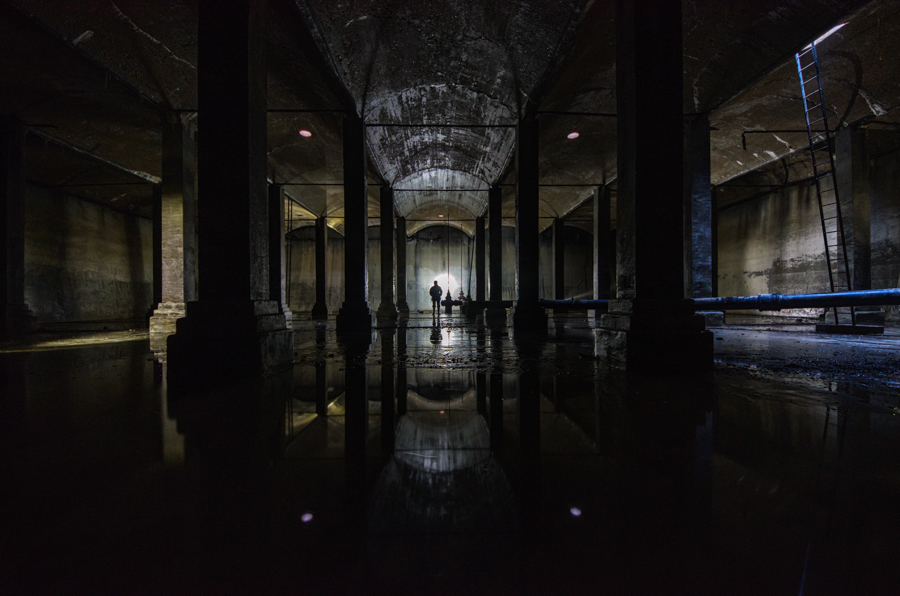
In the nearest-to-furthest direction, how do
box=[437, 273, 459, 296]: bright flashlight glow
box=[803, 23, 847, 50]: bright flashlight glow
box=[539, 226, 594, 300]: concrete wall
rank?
box=[803, 23, 847, 50]: bright flashlight glow
box=[437, 273, 459, 296]: bright flashlight glow
box=[539, 226, 594, 300]: concrete wall

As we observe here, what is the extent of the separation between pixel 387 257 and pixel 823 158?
45.5 feet

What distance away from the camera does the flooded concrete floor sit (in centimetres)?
81

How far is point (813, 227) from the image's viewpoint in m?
13.0

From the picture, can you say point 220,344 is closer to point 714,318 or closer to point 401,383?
point 401,383

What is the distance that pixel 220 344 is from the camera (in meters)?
3.05

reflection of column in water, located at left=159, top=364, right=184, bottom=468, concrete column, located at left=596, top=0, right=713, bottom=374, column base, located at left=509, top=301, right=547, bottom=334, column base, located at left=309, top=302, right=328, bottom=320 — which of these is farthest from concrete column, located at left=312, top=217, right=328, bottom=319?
concrete column, located at left=596, top=0, right=713, bottom=374

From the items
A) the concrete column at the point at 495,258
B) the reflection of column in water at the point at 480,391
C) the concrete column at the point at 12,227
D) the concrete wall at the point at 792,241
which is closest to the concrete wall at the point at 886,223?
the concrete wall at the point at 792,241

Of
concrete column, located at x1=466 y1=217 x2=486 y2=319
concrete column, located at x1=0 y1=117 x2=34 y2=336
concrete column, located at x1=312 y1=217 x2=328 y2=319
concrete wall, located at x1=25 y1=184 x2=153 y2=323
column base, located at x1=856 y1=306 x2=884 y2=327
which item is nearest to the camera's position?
column base, located at x1=856 y1=306 x2=884 y2=327

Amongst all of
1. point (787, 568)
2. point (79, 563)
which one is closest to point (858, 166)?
point (787, 568)

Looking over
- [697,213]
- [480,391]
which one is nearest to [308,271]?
[697,213]

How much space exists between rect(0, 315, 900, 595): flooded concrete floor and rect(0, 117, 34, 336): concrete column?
9030 millimetres

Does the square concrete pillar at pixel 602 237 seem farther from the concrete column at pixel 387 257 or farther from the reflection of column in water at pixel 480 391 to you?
the reflection of column in water at pixel 480 391

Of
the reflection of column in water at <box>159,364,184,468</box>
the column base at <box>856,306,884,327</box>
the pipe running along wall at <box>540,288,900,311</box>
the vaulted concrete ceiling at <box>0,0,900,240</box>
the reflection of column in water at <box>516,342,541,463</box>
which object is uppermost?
the vaulted concrete ceiling at <box>0,0,900,240</box>

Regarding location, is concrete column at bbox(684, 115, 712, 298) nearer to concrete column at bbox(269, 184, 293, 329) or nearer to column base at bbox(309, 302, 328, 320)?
concrete column at bbox(269, 184, 293, 329)
